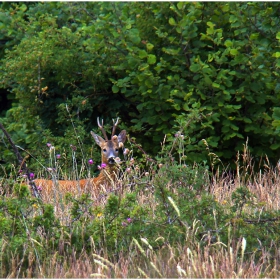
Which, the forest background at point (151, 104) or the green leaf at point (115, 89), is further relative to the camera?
the green leaf at point (115, 89)

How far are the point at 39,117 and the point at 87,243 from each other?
5.85m

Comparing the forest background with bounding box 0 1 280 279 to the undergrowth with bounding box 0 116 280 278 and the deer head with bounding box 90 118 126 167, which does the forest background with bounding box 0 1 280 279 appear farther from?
the deer head with bounding box 90 118 126 167

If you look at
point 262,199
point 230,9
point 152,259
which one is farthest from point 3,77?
point 152,259

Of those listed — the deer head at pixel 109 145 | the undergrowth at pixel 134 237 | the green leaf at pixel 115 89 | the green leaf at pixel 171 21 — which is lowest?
the deer head at pixel 109 145

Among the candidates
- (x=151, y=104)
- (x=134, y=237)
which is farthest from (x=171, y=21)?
(x=134, y=237)

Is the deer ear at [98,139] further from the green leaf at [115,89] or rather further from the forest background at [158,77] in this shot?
the green leaf at [115,89]

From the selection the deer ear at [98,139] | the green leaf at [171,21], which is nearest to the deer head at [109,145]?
the deer ear at [98,139]

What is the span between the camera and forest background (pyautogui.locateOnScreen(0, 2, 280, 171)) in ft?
30.6

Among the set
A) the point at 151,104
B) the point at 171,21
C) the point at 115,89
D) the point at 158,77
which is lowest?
the point at 151,104

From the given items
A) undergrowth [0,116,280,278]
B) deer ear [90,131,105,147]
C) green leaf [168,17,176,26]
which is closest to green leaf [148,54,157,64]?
green leaf [168,17,176,26]

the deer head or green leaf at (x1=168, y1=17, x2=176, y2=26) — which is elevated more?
green leaf at (x1=168, y1=17, x2=176, y2=26)

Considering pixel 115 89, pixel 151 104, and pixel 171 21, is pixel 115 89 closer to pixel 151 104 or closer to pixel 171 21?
pixel 151 104

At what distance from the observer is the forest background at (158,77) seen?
934 centimetres

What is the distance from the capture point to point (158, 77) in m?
9.52
